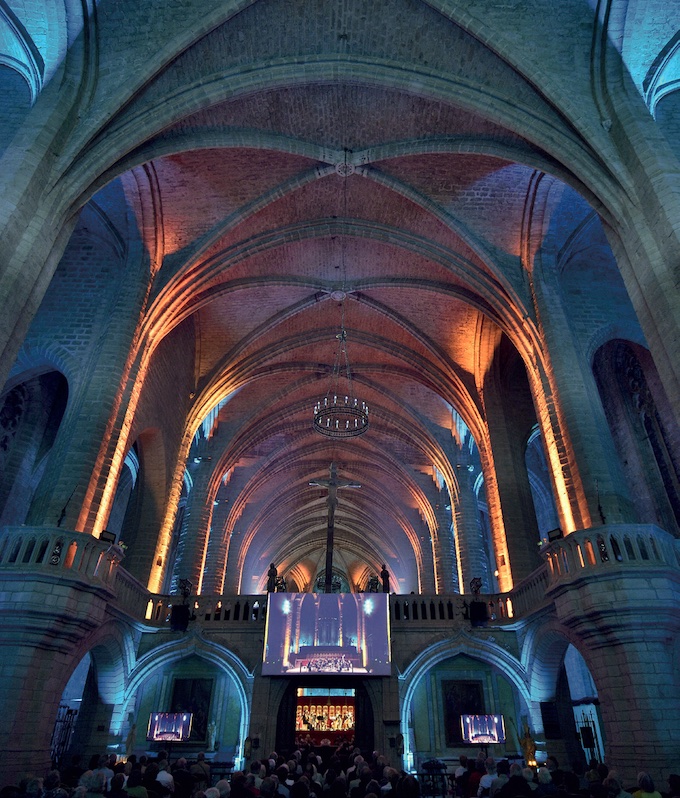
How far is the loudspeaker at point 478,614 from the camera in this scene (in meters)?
14.7

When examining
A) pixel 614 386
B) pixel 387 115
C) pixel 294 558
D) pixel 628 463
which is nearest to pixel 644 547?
pixel 628 463

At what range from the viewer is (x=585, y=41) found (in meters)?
10.5

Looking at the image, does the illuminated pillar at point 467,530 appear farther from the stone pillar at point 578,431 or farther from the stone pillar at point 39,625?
the stone pillar at point 39,625

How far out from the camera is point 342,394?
24.7m

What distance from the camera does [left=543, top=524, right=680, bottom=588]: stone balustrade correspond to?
916 centimetres

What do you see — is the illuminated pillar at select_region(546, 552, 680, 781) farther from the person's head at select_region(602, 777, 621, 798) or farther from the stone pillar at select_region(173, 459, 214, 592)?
the stone pillar at select_region(173, 459, 214, 592)

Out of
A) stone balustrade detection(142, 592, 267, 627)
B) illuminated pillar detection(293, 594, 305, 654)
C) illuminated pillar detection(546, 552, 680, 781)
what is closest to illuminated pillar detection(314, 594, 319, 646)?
illuminated pillar detection(293, 594, 305, 654)

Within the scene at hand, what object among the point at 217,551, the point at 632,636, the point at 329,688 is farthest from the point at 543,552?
the point at 217,551

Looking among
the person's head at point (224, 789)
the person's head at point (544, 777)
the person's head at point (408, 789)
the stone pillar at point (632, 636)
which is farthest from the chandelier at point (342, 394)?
the person's head at point (408, 789)

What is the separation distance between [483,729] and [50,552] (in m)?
10.9

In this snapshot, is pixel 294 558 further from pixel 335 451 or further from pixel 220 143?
pixel 220 143

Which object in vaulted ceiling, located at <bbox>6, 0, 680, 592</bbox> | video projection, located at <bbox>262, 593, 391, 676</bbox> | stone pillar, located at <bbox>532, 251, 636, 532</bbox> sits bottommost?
video projection, located at <bbox>262, 593, 391, 676</bbox>

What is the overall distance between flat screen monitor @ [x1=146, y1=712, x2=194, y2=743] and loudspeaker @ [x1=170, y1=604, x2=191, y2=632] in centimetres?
196

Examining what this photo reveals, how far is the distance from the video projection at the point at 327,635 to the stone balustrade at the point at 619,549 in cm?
626
